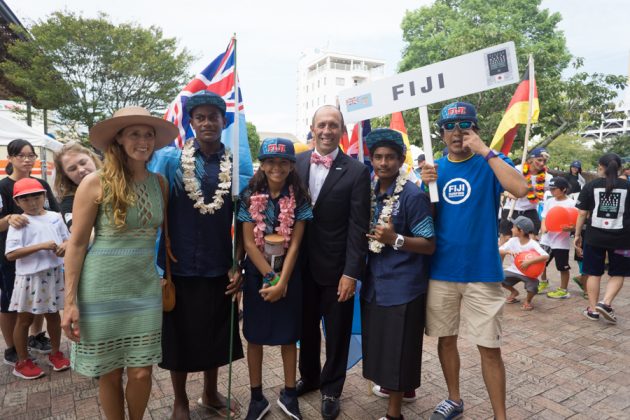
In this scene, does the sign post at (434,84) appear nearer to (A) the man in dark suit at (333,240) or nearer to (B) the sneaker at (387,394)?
(A) the man in dark suit at (333,240)

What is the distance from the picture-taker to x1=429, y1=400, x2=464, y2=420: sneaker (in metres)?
3.04

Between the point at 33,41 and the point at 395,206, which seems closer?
the point at 395,206

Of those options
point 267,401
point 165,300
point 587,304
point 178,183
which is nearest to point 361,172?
point 178,183

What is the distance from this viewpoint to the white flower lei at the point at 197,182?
2.88 meters

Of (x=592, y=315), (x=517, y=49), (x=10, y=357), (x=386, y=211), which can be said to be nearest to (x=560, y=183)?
(x=592, y=315)

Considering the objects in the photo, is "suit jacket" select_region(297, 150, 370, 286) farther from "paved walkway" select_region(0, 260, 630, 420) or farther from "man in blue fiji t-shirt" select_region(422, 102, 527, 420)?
"paved walkway" select_region(0, 260, 630, 420)

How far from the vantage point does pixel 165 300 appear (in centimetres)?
277

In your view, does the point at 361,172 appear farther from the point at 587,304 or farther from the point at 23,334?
the point at 587,304

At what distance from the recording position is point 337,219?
10.1 ft

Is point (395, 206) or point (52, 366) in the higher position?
point (395, 206)

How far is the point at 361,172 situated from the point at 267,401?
1945 mm

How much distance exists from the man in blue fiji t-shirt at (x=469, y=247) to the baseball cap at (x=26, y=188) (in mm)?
3503

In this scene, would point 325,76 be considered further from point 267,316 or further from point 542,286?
point 267,316

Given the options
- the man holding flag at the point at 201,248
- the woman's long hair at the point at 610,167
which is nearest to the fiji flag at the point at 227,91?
the man holding flag at the point at 201,248
